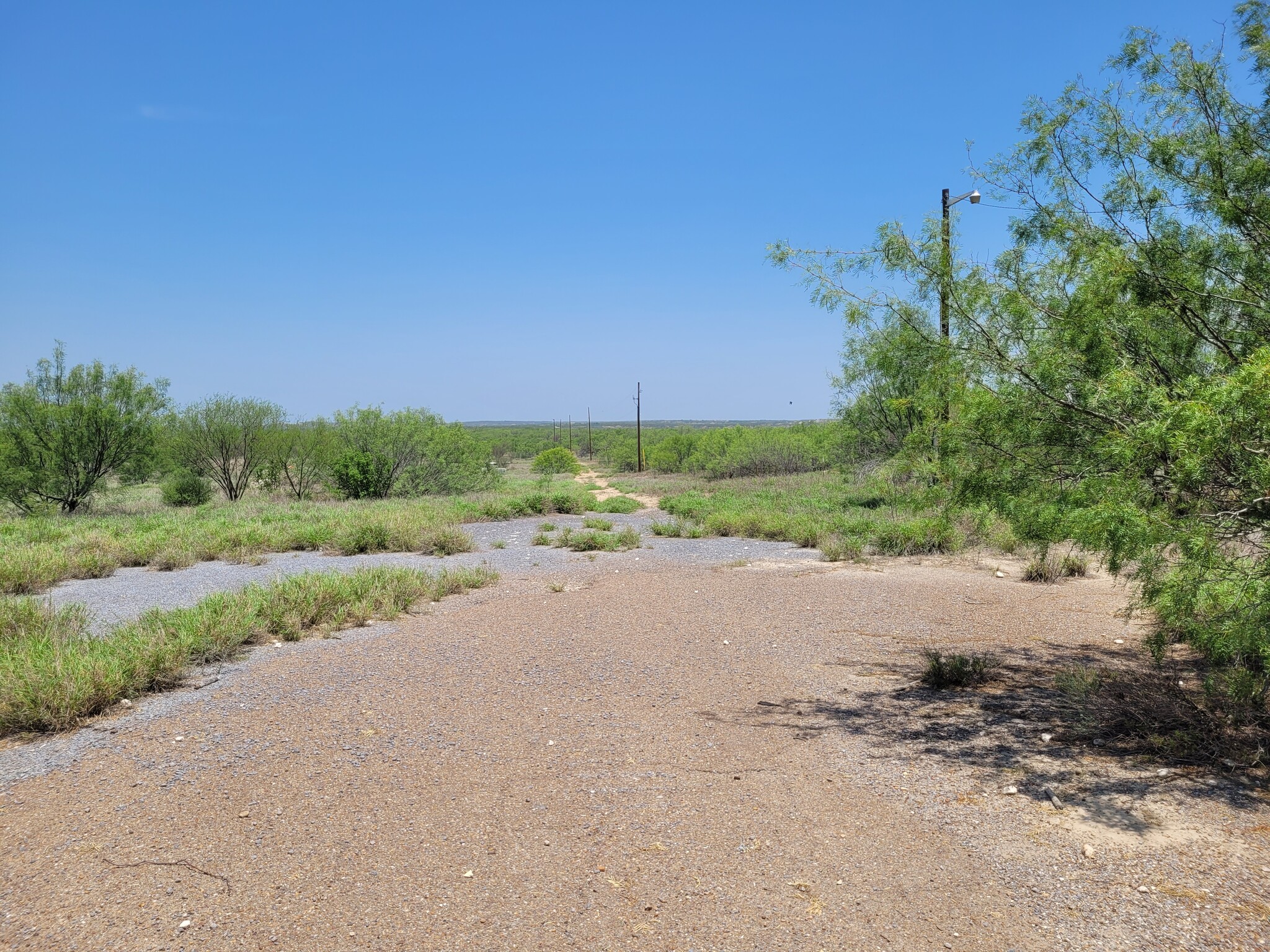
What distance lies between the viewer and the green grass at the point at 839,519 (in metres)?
6.32

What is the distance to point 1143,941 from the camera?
2791mm

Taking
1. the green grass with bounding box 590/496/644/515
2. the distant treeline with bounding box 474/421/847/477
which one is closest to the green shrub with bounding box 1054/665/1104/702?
the green grass with bounding box 590/496/644/515

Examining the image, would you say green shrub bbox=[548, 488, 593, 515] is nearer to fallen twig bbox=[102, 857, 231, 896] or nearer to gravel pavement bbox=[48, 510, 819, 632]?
gravel pavement bbox=[48, 510, 819, 632]

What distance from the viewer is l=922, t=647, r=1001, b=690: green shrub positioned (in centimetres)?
595

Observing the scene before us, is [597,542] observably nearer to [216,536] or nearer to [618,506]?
[216,536]

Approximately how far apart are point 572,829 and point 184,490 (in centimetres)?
2670

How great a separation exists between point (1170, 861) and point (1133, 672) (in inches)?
116

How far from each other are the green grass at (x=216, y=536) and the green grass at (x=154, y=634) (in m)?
3.70

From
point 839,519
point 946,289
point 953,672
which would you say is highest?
point 946,289

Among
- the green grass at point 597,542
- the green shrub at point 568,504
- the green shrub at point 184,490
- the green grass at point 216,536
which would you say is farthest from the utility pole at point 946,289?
the green shrub at point 184,490

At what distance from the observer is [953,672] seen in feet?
19.6

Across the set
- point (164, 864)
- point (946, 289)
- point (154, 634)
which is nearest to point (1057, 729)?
point (946, 289)

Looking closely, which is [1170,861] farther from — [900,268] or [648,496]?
[648,496]

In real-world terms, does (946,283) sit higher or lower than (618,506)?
higher
